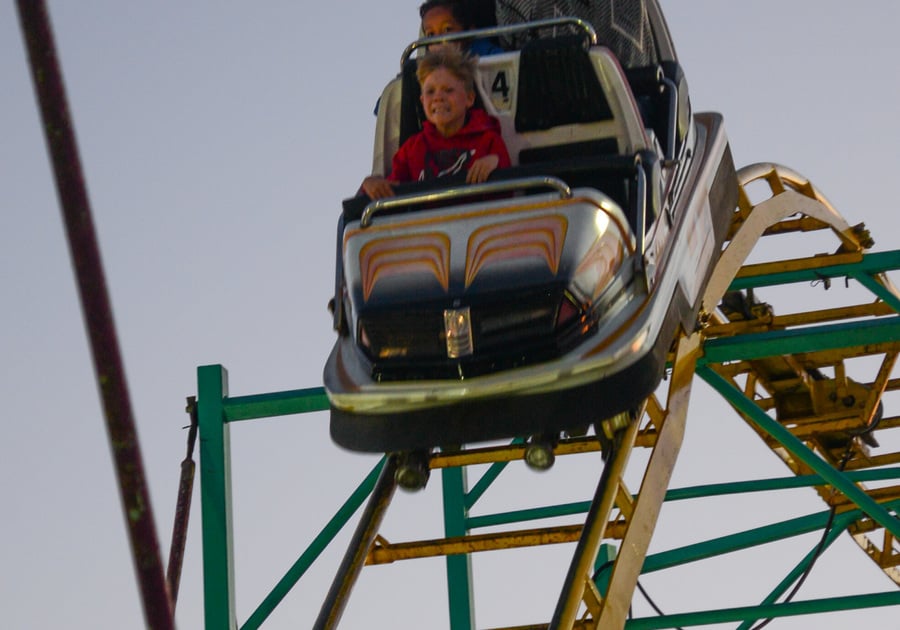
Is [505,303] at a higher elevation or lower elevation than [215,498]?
higher

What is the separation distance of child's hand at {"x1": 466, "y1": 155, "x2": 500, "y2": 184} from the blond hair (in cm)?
37

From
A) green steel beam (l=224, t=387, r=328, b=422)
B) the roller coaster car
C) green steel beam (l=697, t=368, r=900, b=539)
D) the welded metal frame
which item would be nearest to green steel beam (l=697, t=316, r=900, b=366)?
the welded metal frame

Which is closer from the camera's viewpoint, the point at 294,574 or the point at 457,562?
the point at 294,574

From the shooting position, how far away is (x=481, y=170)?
4371 mm

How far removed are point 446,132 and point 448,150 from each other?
0.20 ft

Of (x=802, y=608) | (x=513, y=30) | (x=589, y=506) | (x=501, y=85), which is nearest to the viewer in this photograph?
(x=513, y=30)

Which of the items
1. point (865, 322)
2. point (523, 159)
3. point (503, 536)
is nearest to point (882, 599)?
point (865, 322)

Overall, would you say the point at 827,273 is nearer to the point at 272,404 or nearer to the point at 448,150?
the point at 272,404

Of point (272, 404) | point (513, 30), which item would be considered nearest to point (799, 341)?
point (513, 30)

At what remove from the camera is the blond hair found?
4.64 m

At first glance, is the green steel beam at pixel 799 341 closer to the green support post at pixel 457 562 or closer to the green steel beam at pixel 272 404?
the green steel beam at pixel 272 404

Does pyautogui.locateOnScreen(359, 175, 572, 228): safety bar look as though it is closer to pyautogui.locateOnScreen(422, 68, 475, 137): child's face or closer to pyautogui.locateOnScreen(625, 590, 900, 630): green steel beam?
pyautogui.locateOnScreen(422, 68, 475, 137): child's face

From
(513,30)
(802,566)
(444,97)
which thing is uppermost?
(513,30)

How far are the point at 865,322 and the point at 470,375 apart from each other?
2.10 m
